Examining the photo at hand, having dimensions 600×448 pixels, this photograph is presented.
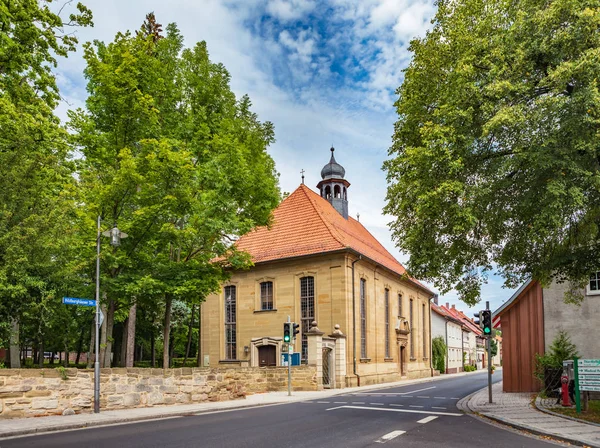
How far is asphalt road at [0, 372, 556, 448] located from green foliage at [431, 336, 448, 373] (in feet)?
129

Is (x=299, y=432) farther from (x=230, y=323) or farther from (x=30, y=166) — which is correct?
(x=230, y=323)

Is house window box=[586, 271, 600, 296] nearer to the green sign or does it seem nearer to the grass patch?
the grass patch

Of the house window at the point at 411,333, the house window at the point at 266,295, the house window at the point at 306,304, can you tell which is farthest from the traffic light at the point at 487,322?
the house window at the point at 411,333

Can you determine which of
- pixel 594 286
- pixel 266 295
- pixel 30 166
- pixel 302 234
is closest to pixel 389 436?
pixel 30 166

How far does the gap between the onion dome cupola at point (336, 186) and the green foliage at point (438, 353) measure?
1952cm

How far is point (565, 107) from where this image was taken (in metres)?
11.9

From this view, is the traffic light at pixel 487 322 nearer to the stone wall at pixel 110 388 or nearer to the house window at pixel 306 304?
the stone wall at pixel 110 388

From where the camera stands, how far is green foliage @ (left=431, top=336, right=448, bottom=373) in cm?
5319

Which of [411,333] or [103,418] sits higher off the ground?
[103,418]

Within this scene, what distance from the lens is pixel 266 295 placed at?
34219 mm

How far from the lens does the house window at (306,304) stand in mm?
32156

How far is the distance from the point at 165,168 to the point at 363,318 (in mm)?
19370

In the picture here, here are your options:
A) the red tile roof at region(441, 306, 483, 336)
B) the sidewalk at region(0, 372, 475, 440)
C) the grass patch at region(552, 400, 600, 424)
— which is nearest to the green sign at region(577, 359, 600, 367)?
the grass patch at region(552, 400, 600, 424)

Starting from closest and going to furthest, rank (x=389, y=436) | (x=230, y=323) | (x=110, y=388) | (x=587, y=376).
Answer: (x=389, y=436), (x=587, y=376), (x=110, y=388), (x=230, y=323)
